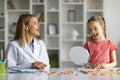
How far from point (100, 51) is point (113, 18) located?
2941 millimetres

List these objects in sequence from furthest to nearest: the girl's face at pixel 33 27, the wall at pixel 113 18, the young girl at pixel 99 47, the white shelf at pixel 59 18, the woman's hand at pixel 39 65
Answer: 1. the wall at pixel 113 18
2. the white shelf at pixel 59 18
3. the girl's face at pixel 33 27
4. the young girl at pixel 99 47
5. the woman's hand at pixel 39 65

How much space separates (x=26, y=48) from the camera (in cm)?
264

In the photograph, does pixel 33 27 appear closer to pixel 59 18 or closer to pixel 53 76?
pixel 53 76

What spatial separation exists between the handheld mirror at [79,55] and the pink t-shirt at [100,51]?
0.30 m

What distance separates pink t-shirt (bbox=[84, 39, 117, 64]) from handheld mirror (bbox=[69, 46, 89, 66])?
0.30 meters

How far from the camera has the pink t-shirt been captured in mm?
2690

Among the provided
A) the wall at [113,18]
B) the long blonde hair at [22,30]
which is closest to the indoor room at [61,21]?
the wall at [113,18]

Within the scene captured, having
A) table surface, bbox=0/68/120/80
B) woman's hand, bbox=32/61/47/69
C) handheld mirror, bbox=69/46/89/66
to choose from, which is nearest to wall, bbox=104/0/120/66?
handheld mirror, bbox=69/46/89/66

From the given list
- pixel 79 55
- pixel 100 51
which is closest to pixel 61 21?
pixel 100 51

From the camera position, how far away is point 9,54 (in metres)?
2.61

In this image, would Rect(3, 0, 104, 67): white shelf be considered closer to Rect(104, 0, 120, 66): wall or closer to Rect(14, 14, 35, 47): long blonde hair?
Rect(104, 0, 120, 66): wall

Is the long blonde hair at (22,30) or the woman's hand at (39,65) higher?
the long blonde hair at (22,30)

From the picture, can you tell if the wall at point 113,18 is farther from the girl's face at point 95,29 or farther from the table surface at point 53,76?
the table surface at point 53,76

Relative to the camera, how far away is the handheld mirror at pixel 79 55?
2.40 metres
